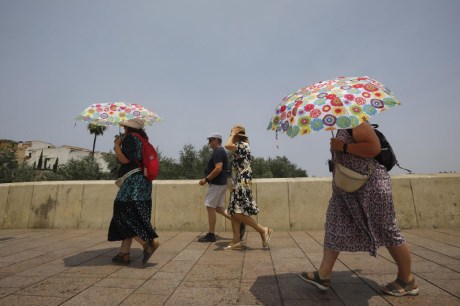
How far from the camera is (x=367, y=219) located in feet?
7.70

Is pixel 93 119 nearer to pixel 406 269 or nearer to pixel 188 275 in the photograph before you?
pixel 188 275

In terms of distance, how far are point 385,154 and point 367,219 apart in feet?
2.00

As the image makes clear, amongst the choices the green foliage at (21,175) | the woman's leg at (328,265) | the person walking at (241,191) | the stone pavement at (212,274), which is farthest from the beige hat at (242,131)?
the green foliage at (21,175)

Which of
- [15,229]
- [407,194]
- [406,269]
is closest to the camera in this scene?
[406,269]

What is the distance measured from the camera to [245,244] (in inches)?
178

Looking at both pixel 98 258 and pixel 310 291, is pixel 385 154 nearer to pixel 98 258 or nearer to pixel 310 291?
pixel 310 291

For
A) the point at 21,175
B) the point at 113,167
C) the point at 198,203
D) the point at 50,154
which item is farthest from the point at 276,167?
the point at 50,154

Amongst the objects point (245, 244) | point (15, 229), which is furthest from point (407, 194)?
point (15, 229)

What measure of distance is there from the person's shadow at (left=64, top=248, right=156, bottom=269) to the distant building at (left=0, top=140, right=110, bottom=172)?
5293cm

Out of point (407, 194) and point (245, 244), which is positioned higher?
point (407, 194)

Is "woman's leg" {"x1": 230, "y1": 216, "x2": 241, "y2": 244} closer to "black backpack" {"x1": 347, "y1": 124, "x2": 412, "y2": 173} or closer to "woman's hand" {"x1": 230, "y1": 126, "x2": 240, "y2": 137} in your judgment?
"woman's hand" {"x1": 230, "y1": 126, "x2": 240, "y2": 137}

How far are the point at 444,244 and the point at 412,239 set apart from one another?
0.49 metres

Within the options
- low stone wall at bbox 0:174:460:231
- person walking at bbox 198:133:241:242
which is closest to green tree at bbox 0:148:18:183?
low stone wall at bbox 0:174:460:231

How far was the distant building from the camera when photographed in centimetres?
5309
